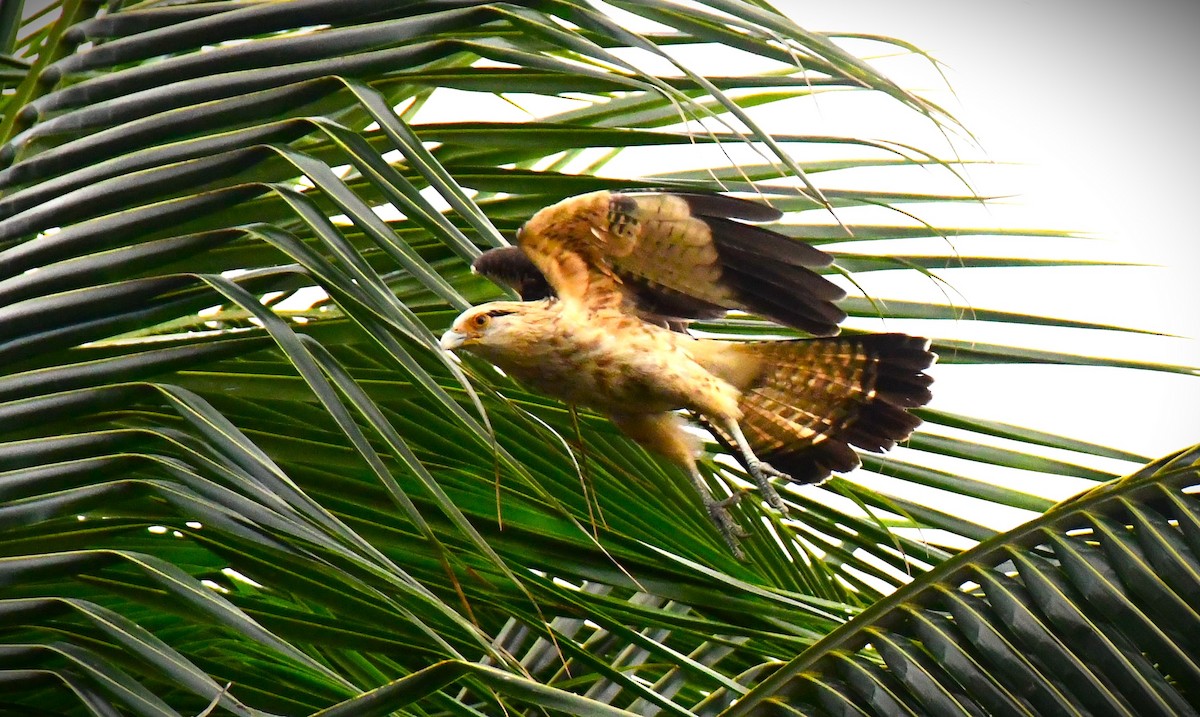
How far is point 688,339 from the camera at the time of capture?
112 cm

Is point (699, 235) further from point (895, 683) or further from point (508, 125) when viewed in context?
point (895, 683)

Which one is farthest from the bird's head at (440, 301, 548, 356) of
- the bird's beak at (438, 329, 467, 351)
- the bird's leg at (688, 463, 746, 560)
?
the bird's leg at (688, 463, 746, 560)

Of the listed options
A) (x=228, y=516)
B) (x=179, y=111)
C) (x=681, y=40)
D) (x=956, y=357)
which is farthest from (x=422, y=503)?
(x=956, y=357)

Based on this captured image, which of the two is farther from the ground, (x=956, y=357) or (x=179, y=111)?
(x=179, y=111)

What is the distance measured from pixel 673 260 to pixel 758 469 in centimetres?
21

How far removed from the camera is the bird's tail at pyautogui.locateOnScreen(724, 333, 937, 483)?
3.79 feet

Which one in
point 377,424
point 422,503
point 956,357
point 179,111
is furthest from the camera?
point 956,357

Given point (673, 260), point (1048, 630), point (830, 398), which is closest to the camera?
point (1048, 630)

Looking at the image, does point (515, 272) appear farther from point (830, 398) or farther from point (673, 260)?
point (830, 398)

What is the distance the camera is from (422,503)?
3.17 feet

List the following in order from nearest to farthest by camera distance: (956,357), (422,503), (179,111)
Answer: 1. (179,111)
2. (422,503)
3. (956,357)

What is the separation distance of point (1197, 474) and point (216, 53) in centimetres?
80

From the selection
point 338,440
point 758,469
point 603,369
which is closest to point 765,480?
point 758,469

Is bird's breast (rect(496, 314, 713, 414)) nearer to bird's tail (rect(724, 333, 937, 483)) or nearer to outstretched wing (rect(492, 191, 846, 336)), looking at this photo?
outstretched wing (rect(492, 191, 846, 336))
